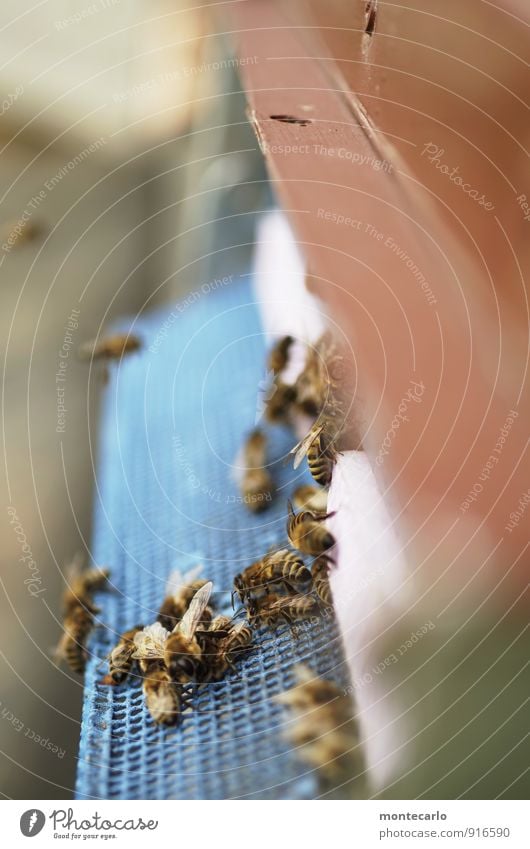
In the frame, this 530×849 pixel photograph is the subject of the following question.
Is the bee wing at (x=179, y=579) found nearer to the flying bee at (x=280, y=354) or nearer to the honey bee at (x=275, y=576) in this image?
the honey bee at (x=275, y=576)

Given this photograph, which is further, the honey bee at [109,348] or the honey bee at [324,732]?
the honey bee at [109,348]

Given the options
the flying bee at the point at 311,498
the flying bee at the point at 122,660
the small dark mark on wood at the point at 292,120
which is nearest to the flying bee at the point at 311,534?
the flying bee at the point at 311,498

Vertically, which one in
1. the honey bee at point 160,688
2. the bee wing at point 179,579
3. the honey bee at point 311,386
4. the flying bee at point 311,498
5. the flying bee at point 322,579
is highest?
the honey bee at point 311,386

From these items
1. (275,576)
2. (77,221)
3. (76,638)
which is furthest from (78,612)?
(77,221)

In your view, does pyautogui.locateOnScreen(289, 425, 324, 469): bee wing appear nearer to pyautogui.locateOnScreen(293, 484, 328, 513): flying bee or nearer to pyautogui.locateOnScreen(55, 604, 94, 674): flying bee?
pyautogui.locateOnScreen(293, 484, 328, 513): flying bee

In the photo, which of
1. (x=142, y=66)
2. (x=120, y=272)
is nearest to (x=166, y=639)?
(x=120, y=272)

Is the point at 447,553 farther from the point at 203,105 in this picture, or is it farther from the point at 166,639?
the point at 203,105

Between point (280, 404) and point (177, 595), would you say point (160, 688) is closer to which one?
point (177, 595)
